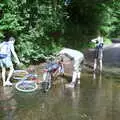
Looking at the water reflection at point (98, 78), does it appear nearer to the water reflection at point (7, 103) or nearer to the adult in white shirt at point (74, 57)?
the adult in white shirt at point (74, 57)

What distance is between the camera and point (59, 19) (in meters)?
22.8

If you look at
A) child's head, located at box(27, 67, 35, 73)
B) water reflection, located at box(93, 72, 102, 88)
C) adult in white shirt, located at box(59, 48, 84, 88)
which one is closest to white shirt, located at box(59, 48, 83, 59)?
adult in white shirt, located at box(59, 48, 84, 88)

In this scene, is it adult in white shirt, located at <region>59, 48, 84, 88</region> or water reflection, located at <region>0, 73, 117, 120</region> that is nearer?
water reflection, located at <region>0, 73, 117, 120</region>

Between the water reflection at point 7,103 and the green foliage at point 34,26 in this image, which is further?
the green foliage at point 34,26

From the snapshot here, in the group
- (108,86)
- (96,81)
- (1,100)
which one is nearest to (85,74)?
(96,81)

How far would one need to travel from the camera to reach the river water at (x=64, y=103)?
10884 mm

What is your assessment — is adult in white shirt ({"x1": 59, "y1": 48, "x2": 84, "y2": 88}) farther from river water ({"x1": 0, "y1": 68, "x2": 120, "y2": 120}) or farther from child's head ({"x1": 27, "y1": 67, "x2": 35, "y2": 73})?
child's head ({"x1": 27, "y1": 67, "x2": 35, "y2": 73})

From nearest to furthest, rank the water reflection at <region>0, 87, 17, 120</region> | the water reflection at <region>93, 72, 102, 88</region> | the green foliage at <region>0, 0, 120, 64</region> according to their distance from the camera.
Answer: the water reflection at <region>0, 87, 17, 120</region> → the water reflection at <region>93, 72, 102, 88</region> → the green foliage at <region>0, 0, 120, 64</region>

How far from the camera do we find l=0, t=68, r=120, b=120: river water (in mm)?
10884

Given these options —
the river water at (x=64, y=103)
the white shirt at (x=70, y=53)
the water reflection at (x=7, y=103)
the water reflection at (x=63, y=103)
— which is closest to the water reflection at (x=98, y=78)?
the river water at (x=64, y=103)

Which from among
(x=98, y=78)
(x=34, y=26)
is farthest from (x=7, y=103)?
(x=34, y=26)

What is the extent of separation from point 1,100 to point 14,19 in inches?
220

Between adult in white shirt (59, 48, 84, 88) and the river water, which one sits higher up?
adult in white shirt (59, 48, 84, 88)

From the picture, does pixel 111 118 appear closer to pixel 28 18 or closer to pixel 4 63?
pixel 4 63
